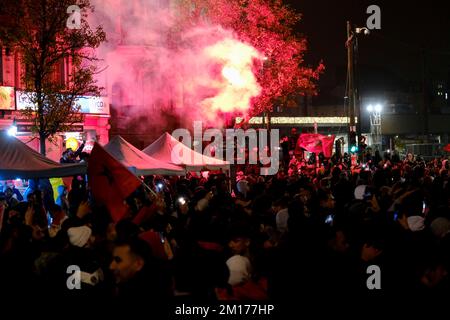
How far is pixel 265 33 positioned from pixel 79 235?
2256 centimetres

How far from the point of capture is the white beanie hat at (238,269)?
575 centimetres

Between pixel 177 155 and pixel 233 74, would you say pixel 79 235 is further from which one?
pixel 233 74

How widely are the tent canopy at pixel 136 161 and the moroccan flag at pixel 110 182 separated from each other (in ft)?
13.1

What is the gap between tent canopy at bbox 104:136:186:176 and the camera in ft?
43.2

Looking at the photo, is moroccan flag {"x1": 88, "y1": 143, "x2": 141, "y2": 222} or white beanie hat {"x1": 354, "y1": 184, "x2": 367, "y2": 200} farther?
white beanie hat {"x1": 354, "y1": 184, "x2": 367, "y2": 200}

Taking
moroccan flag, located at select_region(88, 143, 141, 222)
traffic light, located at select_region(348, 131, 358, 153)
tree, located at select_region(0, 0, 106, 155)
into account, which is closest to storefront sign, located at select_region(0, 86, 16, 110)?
tree, located at select_region(0, 0, 106, 155)

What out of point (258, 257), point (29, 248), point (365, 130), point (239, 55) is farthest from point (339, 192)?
point (365, 130)

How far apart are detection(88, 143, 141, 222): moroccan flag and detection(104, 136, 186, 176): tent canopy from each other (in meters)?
3.99

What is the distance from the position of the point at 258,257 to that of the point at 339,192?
5959mm

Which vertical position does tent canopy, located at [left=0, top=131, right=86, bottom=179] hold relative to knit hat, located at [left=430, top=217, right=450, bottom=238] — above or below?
above

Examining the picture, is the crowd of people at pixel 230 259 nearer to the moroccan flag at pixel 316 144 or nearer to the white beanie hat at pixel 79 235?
the white beanie hat at pixel 79 235
